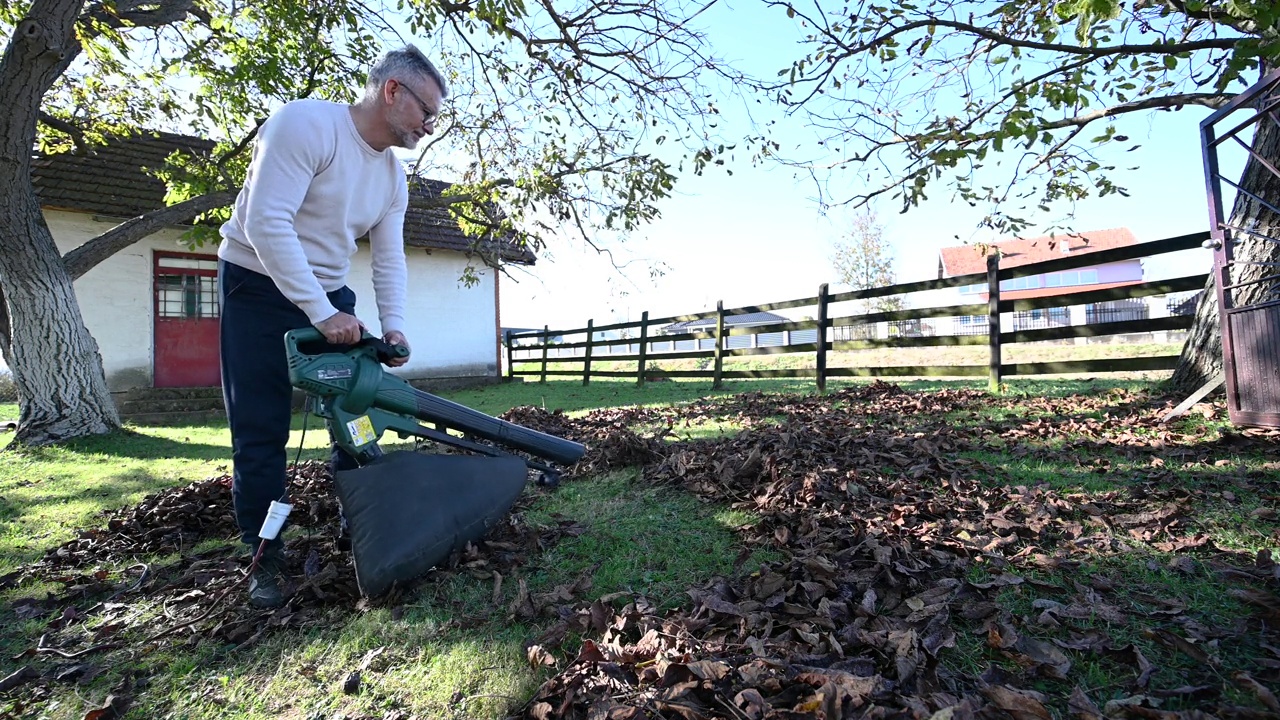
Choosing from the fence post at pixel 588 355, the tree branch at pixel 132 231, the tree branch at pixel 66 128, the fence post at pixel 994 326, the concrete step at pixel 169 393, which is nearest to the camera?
the fence post at pixel 994 326

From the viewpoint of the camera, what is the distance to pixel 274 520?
2.06 metres

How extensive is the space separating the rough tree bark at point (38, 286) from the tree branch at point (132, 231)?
425 mm

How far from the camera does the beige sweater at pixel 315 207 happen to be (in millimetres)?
1950

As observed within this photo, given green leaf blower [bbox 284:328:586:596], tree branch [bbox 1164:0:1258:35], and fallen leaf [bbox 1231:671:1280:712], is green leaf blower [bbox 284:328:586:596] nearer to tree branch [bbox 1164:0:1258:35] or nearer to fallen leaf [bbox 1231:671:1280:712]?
fallen leaf [bbox 1231:671:1280:712]

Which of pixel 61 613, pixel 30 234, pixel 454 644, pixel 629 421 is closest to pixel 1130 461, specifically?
pixel 454 644

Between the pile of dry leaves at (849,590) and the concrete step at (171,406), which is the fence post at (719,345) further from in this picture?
the concrete step at (171,406)

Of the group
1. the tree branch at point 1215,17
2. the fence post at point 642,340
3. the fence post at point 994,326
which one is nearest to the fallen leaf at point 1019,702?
the tree branch at point 1215,17

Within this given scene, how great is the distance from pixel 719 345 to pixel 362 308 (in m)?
8.41

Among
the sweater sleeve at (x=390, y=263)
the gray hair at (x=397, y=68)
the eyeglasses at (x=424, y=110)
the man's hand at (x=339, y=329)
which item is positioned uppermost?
the gray hair at (x=397, y=68)

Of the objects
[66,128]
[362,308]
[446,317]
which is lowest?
[446,317]

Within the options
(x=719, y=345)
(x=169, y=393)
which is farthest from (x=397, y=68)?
(x=169, y=393)

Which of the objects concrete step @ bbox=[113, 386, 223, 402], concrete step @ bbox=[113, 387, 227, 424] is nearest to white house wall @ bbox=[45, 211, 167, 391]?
concrete step @ bbox=[113, 386, 223, 402]

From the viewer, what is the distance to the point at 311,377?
A: 1.97 m

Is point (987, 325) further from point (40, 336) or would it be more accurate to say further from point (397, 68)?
point (40, 336)
